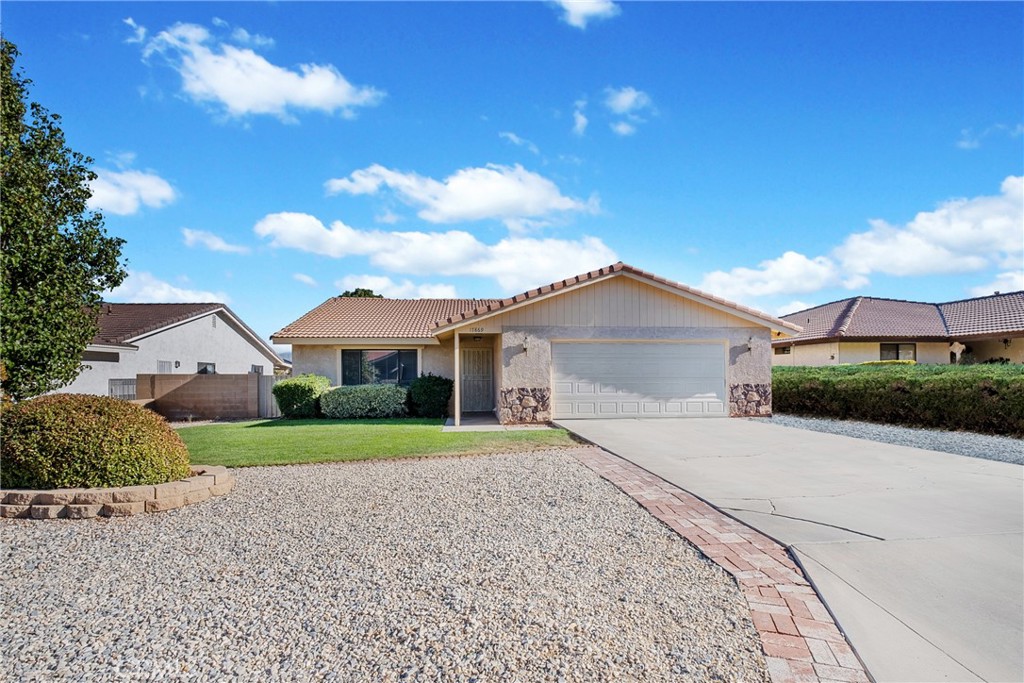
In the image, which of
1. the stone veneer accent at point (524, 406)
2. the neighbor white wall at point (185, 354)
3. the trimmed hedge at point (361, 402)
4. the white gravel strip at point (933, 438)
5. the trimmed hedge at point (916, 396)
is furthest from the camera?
the neighbor white wall at point (185, 354)

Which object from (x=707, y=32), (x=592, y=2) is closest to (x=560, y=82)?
(x=592, y=2)

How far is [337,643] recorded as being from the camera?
319 cm

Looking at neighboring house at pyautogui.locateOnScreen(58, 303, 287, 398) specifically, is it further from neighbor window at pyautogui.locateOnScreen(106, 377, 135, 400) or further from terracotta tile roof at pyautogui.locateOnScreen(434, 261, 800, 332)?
terracotta tile roof at pyautogui.locateOnScreen(434, 261, 800, 332)

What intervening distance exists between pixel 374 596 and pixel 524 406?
35.4ft

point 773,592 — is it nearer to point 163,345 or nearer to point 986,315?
point 163,345

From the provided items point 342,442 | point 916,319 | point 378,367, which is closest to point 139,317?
point 378,367

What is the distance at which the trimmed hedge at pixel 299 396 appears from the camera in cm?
1741

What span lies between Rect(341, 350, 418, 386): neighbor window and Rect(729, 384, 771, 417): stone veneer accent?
10.7 meters

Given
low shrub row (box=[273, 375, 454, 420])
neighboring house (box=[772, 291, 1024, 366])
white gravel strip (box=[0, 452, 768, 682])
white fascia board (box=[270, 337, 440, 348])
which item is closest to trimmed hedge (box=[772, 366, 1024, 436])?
neighboring house (box=[772, 291, 1024, 366])

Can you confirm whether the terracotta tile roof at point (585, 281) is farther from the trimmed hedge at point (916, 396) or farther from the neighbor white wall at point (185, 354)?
the neighbor white wall at point (185, 354)

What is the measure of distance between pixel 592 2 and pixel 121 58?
8.90 metres

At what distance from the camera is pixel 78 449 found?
632cm

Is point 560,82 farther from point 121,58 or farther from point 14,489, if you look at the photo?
point 14,489

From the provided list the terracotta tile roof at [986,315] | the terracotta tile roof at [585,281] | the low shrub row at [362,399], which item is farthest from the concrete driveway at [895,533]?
the terracotta tile roof at [986,315]
